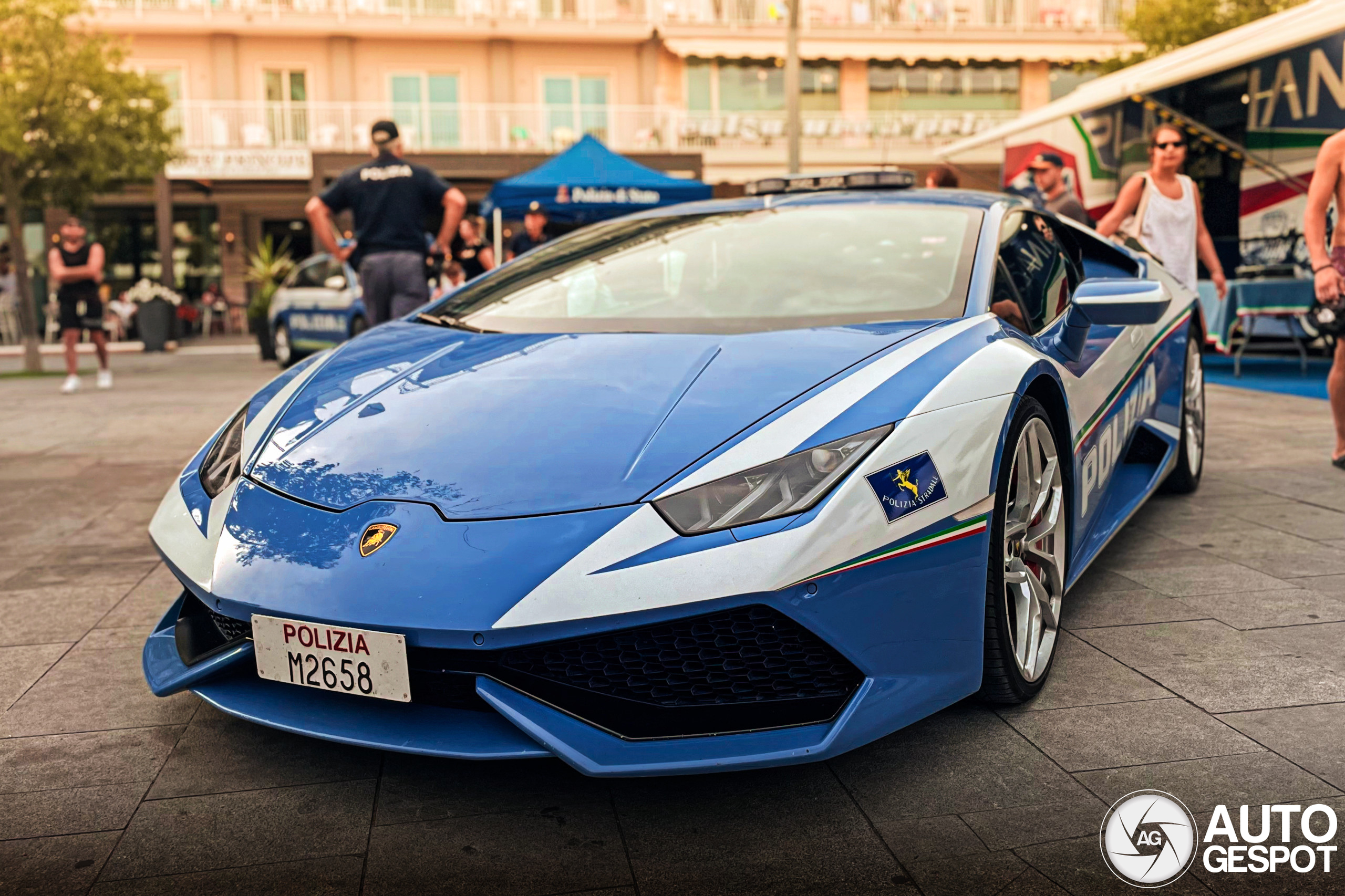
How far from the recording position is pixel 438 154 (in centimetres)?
2300

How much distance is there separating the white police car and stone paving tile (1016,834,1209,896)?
1059 cm

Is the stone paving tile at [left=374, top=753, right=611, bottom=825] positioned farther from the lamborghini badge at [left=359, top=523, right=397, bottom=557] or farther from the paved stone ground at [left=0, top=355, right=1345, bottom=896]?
the lamborghini badge at [left=359, top=523, right=397, bottom=557]

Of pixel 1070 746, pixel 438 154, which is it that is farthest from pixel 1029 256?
pixel 438 154

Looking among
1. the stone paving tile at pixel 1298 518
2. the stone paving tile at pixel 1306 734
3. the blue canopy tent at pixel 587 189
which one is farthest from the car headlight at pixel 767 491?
the blue canopy tent at pixel 587 189

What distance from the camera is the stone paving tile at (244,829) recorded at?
6.55 ft

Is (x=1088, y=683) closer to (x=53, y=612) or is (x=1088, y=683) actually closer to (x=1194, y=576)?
(x=1194, y=576)

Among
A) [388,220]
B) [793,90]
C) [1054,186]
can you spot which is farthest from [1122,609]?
[793,90]

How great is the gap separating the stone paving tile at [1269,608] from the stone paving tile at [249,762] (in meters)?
2.16

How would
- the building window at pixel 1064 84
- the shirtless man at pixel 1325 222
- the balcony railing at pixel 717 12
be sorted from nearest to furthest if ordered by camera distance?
the shirtless man at pixel 1325 222 < the building window at pixel 1064 84 < the balcony railing at pixel 717 12

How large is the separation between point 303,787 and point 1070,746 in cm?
146

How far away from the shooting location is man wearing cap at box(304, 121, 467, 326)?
6641 mm

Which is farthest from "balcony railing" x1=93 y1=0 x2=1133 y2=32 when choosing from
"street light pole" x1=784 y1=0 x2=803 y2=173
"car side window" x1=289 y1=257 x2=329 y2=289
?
"car side window" x1=289 y1=257 x2=329 y2=289

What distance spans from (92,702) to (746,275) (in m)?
1.86

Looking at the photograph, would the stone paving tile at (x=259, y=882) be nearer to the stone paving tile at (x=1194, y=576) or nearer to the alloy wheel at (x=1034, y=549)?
the alloy wheel at (x=1034, y=549)
